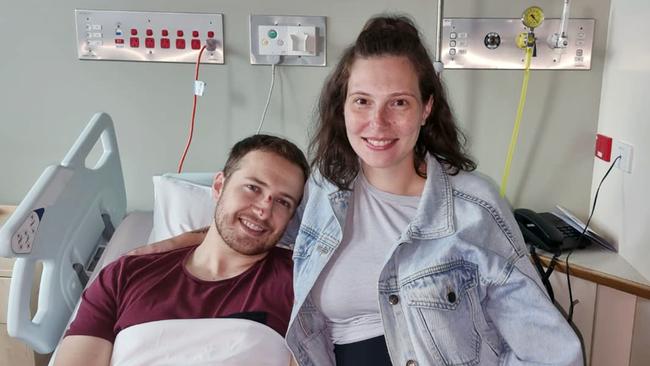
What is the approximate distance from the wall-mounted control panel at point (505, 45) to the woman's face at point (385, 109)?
0.89m

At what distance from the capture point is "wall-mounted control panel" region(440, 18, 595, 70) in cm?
204

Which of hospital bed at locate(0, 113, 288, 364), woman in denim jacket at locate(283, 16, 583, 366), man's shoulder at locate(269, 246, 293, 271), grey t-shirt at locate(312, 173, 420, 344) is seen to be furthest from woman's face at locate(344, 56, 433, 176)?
hospital bed at locate(0, 113, 288, 364)

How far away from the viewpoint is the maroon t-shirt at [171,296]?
1.37 m

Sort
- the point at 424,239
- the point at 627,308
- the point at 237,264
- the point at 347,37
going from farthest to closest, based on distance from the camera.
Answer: the point at 347,37 < the point at 627,308 < the point at 237,264 < the point at 424,239

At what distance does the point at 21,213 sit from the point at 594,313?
166cm

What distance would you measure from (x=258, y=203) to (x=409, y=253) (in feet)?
1.35

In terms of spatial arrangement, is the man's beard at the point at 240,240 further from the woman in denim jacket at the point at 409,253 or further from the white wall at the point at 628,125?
the white wall at the point at 628,125

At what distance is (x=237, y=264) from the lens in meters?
1.49

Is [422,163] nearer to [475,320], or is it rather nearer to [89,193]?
[475,320]

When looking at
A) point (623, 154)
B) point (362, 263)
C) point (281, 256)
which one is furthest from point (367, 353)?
point (623, 154)

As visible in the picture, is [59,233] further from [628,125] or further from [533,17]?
[628,125]

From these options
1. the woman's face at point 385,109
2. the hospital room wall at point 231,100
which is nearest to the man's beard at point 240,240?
the woman's face at point 385,109

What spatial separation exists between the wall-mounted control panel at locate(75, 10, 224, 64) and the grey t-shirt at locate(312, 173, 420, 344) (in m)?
1.03

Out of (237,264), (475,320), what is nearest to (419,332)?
(475,320)
